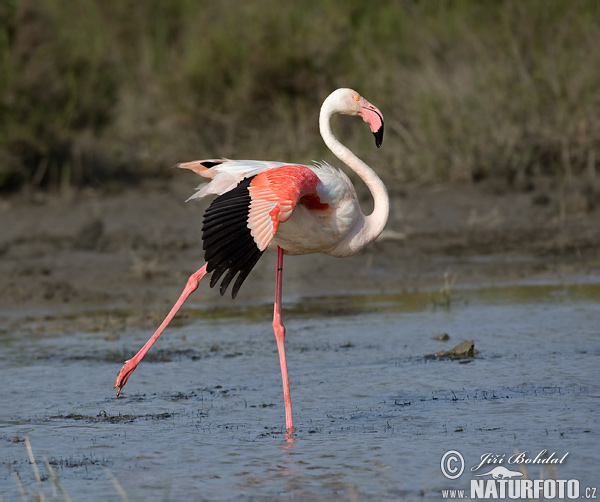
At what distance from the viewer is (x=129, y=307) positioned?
8406 mm

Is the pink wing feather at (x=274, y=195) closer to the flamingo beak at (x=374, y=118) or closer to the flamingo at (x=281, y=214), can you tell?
the flamingo at (x=281, y=214)

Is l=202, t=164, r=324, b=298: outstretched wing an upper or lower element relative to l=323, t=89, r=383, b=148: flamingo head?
lower

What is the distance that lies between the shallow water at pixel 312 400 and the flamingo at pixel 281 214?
0.36m

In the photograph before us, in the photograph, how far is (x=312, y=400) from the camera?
18.4 ft

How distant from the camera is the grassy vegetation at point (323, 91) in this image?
1184 cm

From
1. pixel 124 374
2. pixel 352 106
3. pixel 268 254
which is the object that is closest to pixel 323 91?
pixel 268 254

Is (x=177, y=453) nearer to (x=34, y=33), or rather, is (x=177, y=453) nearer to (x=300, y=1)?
(x=34, y=33)

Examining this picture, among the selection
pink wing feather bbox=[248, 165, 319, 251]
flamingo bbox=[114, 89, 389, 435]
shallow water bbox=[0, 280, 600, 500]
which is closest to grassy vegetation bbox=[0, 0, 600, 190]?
shallow water bbox=[0, 280, 600, 500]

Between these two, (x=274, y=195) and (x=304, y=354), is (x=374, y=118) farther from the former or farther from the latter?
(x=304, y=354)

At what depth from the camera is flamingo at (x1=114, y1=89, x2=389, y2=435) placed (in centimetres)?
470

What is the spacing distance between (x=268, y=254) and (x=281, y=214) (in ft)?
17.6

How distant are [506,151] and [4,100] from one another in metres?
5.78

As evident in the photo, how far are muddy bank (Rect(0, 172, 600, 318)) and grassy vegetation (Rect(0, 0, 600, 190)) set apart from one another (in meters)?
0.59

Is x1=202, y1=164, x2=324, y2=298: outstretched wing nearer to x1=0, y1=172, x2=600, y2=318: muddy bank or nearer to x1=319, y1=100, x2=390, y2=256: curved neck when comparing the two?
x1=319, y1=100, x2=390, y2=256: curved neck
